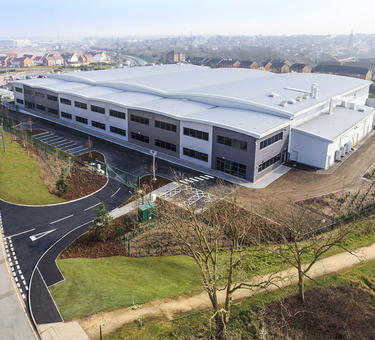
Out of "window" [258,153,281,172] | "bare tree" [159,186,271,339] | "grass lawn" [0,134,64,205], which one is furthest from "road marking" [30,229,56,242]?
"window" [258,153,281,172]

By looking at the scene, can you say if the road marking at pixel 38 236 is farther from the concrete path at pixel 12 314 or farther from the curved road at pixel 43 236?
the concrete path at pixel 12 314

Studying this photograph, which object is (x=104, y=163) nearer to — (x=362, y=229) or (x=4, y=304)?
(x=4, y=304)

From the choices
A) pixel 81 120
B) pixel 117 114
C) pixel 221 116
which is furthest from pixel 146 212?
pixel 81 120

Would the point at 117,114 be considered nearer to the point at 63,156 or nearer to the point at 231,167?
the point at 63,156

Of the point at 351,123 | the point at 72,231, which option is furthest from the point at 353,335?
the point at 351,123

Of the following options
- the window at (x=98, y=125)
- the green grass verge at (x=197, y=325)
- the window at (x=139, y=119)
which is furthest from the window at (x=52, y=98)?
the green grass verge at (x=197, y=325)

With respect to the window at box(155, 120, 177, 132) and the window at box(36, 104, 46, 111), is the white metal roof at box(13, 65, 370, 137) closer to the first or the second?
the window at box(155, 120, 177, 132)
